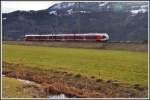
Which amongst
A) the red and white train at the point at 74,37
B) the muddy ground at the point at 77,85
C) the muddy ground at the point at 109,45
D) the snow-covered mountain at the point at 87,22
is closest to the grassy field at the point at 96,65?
the muddy ground at the point at 77,85

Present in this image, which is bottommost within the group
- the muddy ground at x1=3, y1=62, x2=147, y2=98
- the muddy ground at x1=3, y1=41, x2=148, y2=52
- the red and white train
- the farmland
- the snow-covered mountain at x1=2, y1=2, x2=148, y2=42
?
the muddy ground at x1=3, y1=62, x2=147, y2=98

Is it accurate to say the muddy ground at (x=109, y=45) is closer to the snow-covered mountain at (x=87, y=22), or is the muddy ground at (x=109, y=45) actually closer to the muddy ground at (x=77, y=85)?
the muddy ground at (x=77, y=85)

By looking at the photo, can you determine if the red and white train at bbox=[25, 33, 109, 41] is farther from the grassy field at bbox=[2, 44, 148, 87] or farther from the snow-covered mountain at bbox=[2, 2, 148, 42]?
the grassy field at bbox=[2, 44, 148, 87]

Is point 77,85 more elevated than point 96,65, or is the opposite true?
point 96,65

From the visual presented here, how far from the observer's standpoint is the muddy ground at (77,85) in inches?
1037

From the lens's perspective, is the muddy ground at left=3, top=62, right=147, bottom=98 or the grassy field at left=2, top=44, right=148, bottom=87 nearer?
the muddy ground at left=3, top=62, right=147, bottom=98

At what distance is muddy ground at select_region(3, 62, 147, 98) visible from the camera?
86.4 feet

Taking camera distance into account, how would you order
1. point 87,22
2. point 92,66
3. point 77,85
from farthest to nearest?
point 87,22
point 92,66
point 77,85

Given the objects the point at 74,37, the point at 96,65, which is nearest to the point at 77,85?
the point at 96,65

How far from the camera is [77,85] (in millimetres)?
29125

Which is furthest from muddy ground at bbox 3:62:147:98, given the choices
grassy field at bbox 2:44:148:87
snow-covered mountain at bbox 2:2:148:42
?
snow-covered mountain at bbox 2:2:148:42

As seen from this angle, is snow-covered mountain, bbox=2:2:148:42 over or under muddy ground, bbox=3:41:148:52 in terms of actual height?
over

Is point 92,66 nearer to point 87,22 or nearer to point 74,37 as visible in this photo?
point 74,37

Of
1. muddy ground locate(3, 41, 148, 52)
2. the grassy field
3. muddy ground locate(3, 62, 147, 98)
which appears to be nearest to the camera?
muddy ground locate(3, 62, 147, 98)
